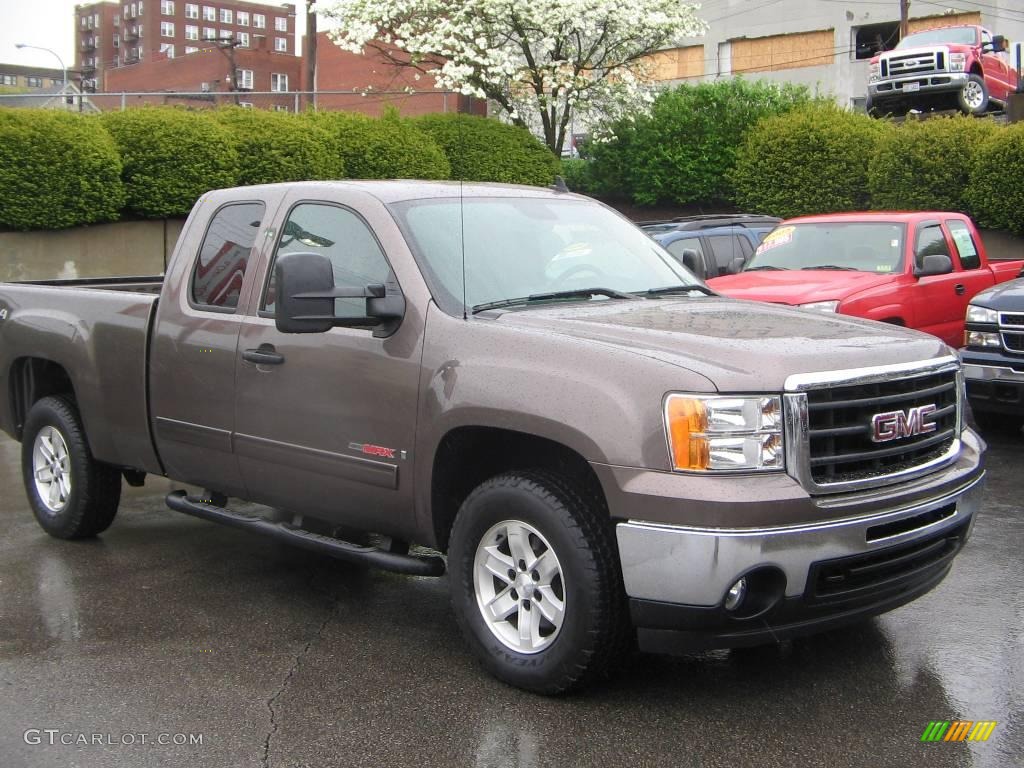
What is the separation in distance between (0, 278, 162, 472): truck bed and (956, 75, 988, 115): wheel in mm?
24030

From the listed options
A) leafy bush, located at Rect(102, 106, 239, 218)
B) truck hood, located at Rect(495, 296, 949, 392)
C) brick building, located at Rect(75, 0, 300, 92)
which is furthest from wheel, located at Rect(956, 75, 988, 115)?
brick building, located at Rect(75, 0, 300, 92)

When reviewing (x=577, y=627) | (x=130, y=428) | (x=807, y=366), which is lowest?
(x=577, y=627)

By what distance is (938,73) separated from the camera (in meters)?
26.4

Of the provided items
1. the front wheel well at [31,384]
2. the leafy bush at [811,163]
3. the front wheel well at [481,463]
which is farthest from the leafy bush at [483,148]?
the front wheel well at [481,463]

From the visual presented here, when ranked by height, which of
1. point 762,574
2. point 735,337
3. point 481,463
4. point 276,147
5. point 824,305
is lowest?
point 762,574

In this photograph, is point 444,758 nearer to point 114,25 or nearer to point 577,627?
point 577,627

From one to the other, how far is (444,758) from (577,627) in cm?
62

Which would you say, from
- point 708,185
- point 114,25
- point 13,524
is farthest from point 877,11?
point 114,25

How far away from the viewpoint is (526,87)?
26.3 metres

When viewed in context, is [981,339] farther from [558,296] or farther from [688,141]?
[688,141]

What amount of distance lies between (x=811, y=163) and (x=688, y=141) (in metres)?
6.56

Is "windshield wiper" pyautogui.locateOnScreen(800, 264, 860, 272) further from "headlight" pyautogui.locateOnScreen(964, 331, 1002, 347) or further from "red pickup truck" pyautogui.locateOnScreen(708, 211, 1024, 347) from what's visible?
"headlight" pyautogui.locateOnScreen(964, 331, 1002, 347)

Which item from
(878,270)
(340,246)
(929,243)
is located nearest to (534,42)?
(929,243)

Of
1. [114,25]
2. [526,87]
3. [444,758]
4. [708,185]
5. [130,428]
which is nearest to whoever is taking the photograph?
[444,758]
